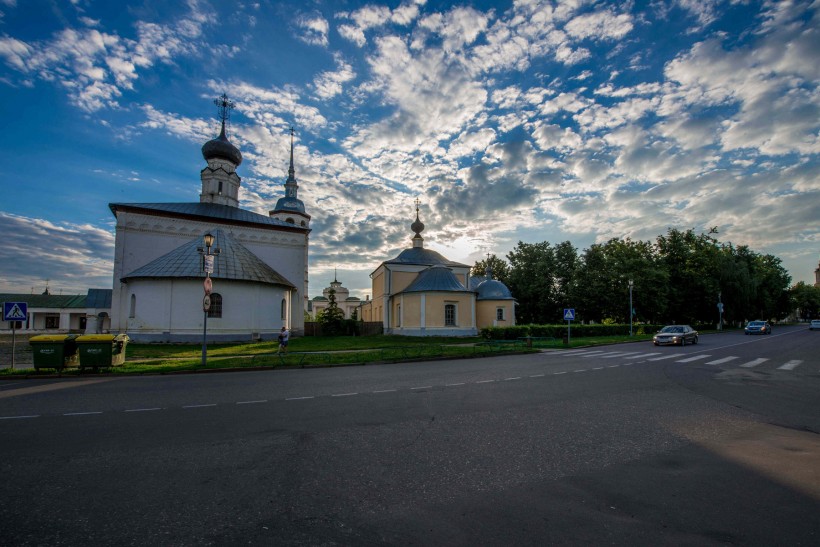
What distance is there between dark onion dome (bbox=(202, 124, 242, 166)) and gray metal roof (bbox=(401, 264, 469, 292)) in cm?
2269

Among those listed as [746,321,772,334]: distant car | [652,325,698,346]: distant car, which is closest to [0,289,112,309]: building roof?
[652,325,698,346]: distant car

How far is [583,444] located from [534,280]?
4792cm

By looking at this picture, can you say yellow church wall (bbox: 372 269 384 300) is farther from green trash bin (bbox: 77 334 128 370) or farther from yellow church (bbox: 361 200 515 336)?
green trash bin (bbox: 77 334 128 370)

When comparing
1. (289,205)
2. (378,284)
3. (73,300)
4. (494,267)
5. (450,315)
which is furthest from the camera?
(494,267)

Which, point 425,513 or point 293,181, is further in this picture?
point 293,181

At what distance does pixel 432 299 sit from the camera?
117 feet

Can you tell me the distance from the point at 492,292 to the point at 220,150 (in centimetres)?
3055

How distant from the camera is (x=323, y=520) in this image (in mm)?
3516

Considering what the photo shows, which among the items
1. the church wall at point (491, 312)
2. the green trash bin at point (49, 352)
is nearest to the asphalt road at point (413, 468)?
the green trash bin at point (49, 352)

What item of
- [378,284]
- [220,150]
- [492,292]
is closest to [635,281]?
[492,292]

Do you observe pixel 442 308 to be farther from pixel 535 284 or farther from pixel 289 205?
pixel 289 205

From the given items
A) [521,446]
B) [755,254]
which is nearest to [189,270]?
[521,446]

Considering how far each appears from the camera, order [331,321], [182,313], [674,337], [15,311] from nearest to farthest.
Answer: [15,311] < [674,337] < [182,313] < [331,321]

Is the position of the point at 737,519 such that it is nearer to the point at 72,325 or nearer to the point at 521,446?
the point at 521,446
